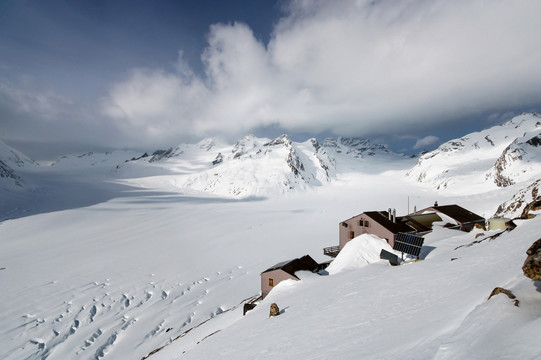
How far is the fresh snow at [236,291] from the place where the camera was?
6719 millimetres

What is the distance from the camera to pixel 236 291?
104 ft

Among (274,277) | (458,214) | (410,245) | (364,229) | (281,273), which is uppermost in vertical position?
(458,214)

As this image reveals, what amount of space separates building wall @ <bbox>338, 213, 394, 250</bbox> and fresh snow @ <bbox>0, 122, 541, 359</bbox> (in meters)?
3.39

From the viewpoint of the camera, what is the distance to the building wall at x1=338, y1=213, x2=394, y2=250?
3146 cm

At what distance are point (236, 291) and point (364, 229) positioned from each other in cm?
1933

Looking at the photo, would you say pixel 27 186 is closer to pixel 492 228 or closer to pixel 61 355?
pixel 61 355

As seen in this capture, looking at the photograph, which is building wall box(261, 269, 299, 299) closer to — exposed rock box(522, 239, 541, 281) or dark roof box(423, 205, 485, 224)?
exposed rock box(522, 239, 541, 281)

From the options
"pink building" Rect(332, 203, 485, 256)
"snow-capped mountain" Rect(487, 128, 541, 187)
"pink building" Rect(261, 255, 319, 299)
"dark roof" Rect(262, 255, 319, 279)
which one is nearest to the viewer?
"pink building" Rect(261, 255, 319, 299)

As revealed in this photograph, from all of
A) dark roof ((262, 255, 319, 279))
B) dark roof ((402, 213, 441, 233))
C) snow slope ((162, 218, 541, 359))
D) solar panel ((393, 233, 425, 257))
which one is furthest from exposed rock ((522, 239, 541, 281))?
dark roof ((402, 213, 441, 233))

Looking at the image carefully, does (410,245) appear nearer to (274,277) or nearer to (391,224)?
(391,224)

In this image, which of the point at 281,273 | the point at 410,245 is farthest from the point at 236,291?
the point at 410,245

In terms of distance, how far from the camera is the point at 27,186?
10894 cm

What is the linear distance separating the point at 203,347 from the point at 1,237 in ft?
220

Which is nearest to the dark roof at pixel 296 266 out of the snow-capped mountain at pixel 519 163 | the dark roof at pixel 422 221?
the dark roof at pixel 422 221
